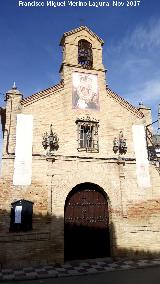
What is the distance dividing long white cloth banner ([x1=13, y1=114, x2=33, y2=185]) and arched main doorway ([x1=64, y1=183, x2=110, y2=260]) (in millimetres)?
2626

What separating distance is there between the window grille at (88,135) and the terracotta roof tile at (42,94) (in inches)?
94.2

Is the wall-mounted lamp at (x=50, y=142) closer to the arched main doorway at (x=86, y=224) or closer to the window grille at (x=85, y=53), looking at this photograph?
the arched main doorway at (x=86, y=224)

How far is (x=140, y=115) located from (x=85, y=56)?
519cm

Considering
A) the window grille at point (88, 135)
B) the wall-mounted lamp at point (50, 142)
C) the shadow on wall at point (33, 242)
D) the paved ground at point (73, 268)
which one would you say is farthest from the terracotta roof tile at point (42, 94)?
the paved ground at point (73, 268)

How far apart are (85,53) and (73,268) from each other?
12.7 meters

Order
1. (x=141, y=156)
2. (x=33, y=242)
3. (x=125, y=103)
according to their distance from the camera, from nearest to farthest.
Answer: (x=33, y=242)
(x=141, y=156)
(x=125, y=103)

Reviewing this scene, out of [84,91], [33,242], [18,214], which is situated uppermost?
[84,91]

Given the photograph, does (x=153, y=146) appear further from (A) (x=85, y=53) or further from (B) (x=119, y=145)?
(A) (x=85, y=53)

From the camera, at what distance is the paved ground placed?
1116 cm

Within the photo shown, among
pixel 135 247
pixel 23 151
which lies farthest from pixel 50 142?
pixel 135 247

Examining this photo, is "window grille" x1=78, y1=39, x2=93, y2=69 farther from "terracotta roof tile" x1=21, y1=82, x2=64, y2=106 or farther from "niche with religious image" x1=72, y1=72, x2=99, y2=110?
"terracotta roof tile" x1=21, y1=82, x2=64, y2=106

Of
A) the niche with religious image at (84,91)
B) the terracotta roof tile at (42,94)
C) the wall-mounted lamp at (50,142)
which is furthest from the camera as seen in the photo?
the niche with religious image at (84,91)

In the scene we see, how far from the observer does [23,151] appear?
46.3 ft

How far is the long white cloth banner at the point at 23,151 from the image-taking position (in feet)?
44.8
